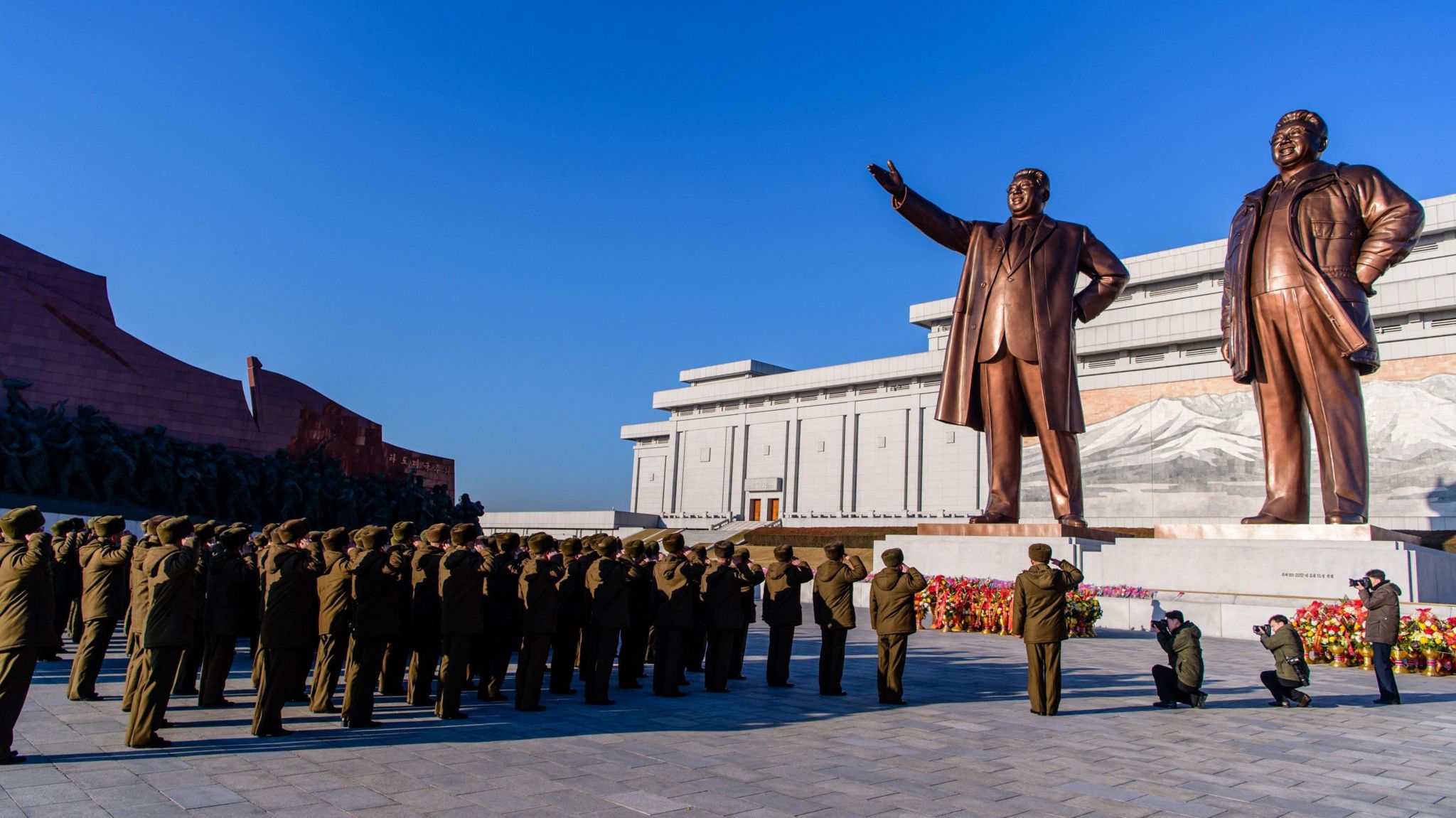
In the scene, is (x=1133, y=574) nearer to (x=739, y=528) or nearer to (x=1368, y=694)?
(x=1368, y=694)

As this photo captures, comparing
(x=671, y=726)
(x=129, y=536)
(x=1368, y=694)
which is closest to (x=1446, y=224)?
(x=1368, y=694)

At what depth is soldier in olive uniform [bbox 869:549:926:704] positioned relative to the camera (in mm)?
6535

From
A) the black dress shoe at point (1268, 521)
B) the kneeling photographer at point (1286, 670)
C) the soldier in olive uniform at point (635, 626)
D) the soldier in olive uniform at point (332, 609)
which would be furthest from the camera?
the black dress shoe at point (1268, 521)

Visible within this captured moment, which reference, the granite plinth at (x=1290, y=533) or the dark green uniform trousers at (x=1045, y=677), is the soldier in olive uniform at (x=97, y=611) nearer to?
the dark green uniform trousers at (x=1045, y=677)

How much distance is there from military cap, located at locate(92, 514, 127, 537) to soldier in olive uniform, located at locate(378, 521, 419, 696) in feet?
5.81

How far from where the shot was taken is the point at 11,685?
445 centimetres

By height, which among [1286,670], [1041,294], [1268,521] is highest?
[1041,294]

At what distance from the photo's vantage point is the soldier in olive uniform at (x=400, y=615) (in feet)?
19.0

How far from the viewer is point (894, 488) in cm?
3962

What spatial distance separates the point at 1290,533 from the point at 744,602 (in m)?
6.74

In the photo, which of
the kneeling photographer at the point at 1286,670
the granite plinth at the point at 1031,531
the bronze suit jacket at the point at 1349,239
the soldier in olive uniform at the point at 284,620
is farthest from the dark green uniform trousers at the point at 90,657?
the bronze suit jacket at the point at 1349,239

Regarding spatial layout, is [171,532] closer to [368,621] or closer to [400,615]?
[368,621]

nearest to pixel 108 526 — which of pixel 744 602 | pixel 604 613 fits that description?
pixel 604 613

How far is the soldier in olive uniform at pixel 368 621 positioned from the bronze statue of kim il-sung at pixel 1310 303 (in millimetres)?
9328
